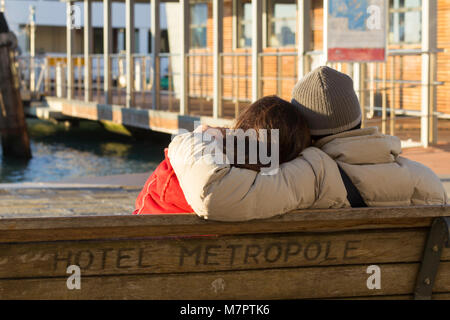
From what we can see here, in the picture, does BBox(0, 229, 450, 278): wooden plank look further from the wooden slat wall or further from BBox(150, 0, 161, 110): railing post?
BBox(150, 0, 161, 110): railing post

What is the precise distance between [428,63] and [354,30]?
1.60 meters

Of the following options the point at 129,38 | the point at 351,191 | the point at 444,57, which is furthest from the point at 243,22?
the point at 351,191

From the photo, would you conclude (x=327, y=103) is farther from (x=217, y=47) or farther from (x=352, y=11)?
(x=217, y=47)

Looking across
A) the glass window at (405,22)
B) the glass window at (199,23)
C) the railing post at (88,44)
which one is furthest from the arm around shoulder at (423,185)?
the glass window at (199,23)

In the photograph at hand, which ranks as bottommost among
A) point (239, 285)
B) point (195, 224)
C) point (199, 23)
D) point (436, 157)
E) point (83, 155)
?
point (83, 155)

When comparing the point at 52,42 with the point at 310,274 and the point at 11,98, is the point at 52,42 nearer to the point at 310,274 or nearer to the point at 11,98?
the point at 11,98

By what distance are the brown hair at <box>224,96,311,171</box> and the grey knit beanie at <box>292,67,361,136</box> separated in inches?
4.7

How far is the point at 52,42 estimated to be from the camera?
168ft

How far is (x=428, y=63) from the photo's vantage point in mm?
10664

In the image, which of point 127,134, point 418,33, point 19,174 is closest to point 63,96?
point 127,134

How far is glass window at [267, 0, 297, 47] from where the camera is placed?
1758 cm

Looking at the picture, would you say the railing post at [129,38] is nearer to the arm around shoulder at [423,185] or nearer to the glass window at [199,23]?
the glass window at [199,23]
